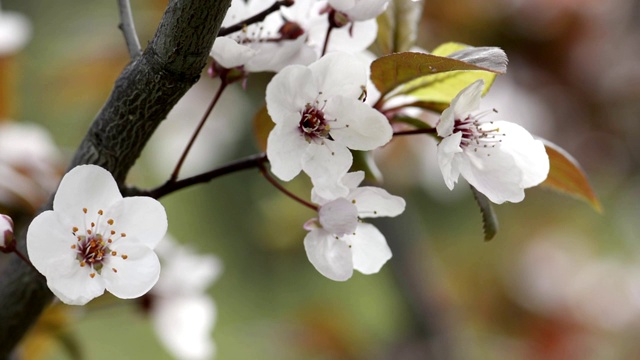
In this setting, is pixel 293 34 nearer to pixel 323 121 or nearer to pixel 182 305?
pixel 323 121

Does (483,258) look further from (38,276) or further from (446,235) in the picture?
(38,276)

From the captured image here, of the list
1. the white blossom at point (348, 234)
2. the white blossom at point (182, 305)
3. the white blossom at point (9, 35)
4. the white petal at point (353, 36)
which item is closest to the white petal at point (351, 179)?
the white blossom at point (348, 234)

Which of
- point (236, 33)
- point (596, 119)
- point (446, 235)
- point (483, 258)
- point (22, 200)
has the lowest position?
point (446, 235)

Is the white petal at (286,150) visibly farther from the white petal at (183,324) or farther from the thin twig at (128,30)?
the white petal at (183,324)

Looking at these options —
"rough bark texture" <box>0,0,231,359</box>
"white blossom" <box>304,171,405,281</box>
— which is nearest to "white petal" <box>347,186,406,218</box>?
"white blossom" <box>304,171,405,281</box>

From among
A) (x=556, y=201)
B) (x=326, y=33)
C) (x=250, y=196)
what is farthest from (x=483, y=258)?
(x=326, y=33)

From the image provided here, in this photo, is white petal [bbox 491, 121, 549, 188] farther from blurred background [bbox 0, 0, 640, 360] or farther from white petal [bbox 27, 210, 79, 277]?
blurred background [bbox 0, 0, 640, 360]
